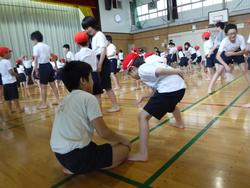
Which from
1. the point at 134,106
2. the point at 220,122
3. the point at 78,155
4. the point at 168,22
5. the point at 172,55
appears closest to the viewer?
the point at 78,155

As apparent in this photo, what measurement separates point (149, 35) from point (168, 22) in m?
1.62

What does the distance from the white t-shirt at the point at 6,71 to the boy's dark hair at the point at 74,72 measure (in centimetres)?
291

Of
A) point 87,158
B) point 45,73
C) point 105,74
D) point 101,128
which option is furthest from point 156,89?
point 45,73

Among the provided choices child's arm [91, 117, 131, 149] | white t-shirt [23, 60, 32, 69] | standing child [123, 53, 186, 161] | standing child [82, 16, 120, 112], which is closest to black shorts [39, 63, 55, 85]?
standing child [82, 16, 120, 112]

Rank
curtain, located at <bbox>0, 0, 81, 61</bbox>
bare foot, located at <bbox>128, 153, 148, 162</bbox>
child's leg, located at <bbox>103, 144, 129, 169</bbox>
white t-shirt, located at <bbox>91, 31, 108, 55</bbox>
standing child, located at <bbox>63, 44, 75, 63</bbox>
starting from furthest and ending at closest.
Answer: curtain, located at <bbox>0, 0, 81, 61</bbox>, standing child, located at <bbox>63, 44, 75, 63</bbox>, white t-shirt, located at <bbox>91, 31, 108, 55</bbox>, bare foot, located at <bbox>128, 153, 148, 162</bbox>, child's leg, located at <bbox>103, 144, 129, 169</bbox>

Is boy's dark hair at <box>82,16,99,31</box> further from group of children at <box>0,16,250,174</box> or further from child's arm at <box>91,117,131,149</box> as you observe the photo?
child's arm at <box>91,117,131,149</box>

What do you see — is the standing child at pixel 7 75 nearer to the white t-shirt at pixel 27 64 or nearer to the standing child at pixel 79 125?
the standing child at pixel 79 125

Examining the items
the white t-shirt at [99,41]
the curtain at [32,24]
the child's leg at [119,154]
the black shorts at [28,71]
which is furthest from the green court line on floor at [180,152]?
the curtain at [32,24]

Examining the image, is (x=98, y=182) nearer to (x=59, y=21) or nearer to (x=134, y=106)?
(x=134, y=106)

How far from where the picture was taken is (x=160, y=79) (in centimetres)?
190

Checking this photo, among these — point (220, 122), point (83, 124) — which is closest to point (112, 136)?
point (83, 124)

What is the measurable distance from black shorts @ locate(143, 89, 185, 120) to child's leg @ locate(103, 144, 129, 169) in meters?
0.36

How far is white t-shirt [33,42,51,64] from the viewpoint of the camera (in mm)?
3777

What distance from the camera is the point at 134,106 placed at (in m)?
3.51
